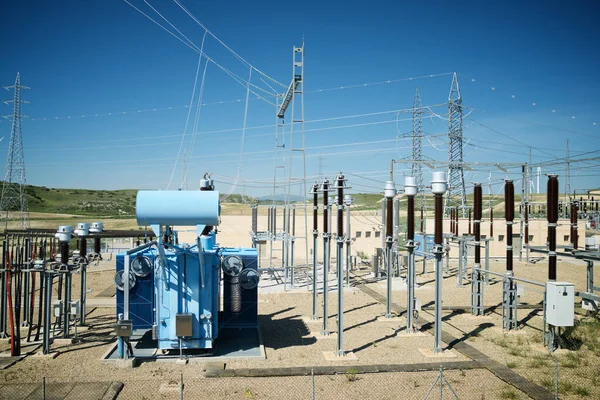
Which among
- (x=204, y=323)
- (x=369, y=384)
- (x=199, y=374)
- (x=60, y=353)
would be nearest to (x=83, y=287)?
(x=60, y=353)

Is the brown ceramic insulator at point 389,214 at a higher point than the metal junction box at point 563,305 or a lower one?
higher

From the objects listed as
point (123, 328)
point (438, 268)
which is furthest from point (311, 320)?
point (123, 328)

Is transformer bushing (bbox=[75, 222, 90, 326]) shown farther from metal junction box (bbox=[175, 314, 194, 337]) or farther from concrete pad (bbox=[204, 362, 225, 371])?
concrete pad (bbox=[204, 362, 225, 371])

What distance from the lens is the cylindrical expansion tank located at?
10992 millimetres

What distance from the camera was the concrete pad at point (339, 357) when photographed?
12.2 metres

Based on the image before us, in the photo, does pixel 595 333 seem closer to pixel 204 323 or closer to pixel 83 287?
pixel 204 323

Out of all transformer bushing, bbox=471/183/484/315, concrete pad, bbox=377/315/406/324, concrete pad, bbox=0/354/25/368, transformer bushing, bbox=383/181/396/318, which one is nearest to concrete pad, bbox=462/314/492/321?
transformer bushing, bbox=471/183/484/315

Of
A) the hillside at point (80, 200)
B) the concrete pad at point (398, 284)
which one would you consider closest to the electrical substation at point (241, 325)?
the concrete pad at point (398, 284)

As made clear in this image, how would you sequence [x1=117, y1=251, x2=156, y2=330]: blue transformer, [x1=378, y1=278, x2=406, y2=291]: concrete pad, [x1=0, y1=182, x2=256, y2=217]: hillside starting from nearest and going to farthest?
[x1=117, y1=251, x2=156, y2=330]: blue transformer < [x1=378, y1=278, x2=406, y2=291]: concrete pad < [x1=0, y1=182, x2=256, y2=217]: hillside

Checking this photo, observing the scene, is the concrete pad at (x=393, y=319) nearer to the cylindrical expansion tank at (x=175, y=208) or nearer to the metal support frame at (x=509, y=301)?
the metal support frame at (x=509, y=301)

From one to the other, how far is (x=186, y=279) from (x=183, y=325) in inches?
43.9

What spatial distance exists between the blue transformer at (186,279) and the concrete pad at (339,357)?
288cm

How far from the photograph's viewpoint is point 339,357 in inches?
484

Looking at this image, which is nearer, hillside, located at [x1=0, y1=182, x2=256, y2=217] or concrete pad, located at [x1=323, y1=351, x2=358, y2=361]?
concrete pad, located at [x1=323, y1=351, x2=358, y2=361]
